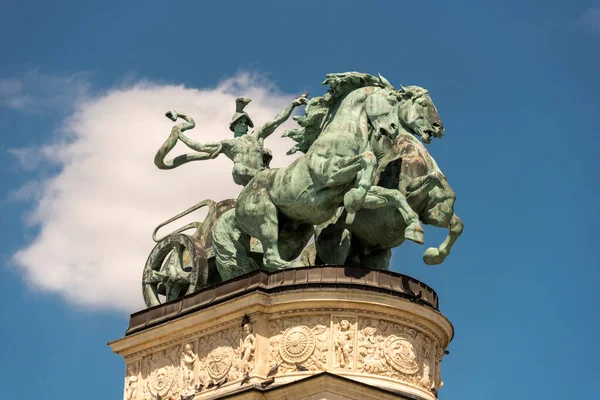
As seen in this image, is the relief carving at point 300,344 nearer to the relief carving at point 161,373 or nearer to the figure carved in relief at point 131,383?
the relief carving at point 161,373

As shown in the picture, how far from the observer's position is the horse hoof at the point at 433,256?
28.9 metres

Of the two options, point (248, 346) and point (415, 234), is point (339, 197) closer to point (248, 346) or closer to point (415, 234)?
point (415, 234)

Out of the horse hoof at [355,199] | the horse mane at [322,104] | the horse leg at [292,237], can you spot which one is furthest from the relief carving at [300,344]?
the horse mane at [322,104]

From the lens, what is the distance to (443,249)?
28891 millimetres

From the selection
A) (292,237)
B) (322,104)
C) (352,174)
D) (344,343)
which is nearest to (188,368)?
(344,343)

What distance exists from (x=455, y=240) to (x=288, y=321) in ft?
12.7

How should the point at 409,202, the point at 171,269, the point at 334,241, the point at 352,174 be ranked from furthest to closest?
the point at 171,269, the point at 334,241, the point at 409,202, the point at 352,174

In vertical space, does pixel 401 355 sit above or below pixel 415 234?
below

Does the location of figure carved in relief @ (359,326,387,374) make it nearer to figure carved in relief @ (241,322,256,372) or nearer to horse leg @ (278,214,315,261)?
figure carved in relief @ (241,322,256,372)

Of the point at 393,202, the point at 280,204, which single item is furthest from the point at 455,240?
the point at 280,204

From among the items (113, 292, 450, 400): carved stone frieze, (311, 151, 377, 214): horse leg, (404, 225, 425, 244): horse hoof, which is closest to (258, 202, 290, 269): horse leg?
(311, 151, 377, 214): horse leg

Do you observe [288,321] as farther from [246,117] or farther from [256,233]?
[246,117]

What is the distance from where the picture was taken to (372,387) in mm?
26938

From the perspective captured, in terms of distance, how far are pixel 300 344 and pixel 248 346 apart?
100 cm
